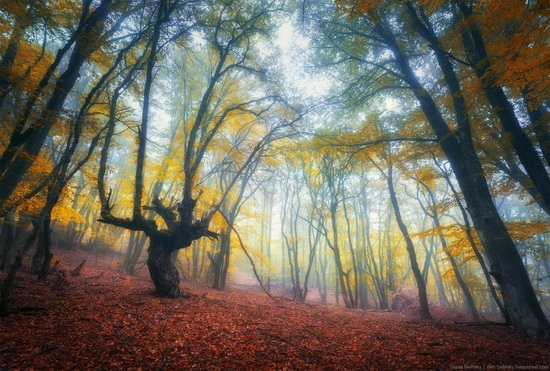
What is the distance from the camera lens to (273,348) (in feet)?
11.6

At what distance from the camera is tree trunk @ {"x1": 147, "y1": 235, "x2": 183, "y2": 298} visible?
6.37 metres

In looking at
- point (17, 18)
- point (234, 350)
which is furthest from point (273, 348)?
point (17, 18)

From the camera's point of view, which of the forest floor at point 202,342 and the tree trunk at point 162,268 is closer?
the forest floor at point 202,342

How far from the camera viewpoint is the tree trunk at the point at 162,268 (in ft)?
20.9

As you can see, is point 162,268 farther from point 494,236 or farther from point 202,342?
point 494,236

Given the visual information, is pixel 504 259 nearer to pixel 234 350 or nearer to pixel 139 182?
pixel 234 350

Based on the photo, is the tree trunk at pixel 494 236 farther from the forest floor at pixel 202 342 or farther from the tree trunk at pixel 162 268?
the tree trunk at pixel 162 268

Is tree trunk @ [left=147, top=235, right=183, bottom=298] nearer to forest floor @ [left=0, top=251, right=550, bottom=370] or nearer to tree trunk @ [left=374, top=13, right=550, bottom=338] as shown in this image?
forest floor @ [left=0, top=251, right=550, bottom=370]

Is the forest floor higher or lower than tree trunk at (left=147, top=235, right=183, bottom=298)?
lower

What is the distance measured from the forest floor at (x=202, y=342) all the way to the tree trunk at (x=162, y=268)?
83 cm

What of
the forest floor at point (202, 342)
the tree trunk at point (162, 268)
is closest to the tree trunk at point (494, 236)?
the forest floor at point (202, 342)

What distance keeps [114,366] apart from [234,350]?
1535 millimetres

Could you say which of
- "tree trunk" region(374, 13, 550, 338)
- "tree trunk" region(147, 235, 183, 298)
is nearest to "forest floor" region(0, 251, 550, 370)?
"tree trunk" region(374, 13, 550, 338)

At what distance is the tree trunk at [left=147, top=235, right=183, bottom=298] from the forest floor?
0.83 meters
